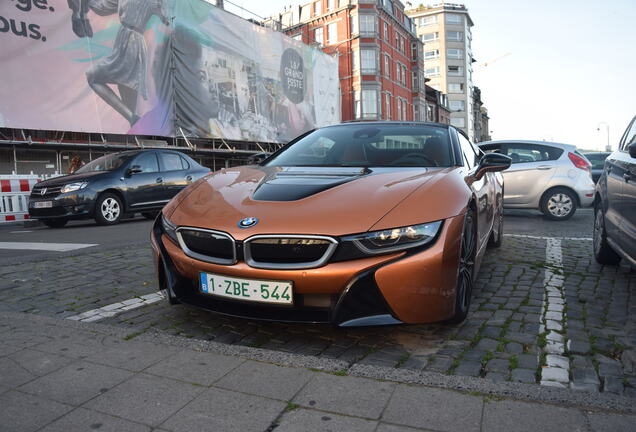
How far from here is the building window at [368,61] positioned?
45.0m

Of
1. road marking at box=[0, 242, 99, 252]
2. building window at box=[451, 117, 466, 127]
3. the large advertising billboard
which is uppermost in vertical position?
building window at box=[451, 117, 466, 127]

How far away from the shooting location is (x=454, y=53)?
87562mm

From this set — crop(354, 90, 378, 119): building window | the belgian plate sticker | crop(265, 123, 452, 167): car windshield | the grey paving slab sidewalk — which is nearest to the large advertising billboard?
crop(265, 123, 452, 167): car windshield

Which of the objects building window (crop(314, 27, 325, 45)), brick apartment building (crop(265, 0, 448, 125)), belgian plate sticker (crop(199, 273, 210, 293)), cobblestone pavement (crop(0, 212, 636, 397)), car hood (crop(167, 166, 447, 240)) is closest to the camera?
cobblestone pavement (crop(0, 212, 636, 397))

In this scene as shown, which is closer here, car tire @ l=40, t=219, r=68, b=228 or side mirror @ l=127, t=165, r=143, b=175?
car tire @ l=40, t=219, r=68, b=228

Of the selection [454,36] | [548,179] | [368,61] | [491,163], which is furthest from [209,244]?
[454,36]

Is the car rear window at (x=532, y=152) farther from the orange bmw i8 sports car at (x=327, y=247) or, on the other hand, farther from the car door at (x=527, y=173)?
the orange bmw i8 sports car at (x=327, y=247)

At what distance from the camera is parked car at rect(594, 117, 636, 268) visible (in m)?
3.57

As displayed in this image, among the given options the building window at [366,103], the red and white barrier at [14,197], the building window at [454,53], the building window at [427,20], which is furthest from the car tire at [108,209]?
the building window at [427,20]

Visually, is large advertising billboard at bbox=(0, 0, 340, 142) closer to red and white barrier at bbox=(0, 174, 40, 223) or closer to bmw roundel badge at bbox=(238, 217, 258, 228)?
red and white barrier at bbox=(0, 174, 40, 223)

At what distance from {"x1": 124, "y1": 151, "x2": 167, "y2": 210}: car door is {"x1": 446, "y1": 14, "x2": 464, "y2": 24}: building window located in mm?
85482

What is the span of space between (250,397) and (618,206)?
11.2 feet

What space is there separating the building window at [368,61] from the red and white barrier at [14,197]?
37081 mm

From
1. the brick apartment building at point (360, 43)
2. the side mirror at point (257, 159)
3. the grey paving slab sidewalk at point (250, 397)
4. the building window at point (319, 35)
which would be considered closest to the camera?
the grey paving slab sidewalk at point (250, 397)
